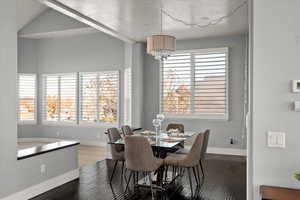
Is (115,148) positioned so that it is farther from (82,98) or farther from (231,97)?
(82,98)

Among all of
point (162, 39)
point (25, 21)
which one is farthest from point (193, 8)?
point (25, 21)

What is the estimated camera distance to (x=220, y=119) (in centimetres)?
672

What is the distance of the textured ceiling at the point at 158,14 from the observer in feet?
14.2

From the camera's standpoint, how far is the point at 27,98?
8859mm

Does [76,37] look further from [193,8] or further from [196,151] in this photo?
[196,151]

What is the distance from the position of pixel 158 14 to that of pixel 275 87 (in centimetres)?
349

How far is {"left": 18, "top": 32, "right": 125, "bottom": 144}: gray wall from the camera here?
26.1 feet

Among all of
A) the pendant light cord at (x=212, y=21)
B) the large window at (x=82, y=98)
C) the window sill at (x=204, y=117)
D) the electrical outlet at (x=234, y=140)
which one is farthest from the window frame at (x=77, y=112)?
the electrical outlet at (x=234, y=140)

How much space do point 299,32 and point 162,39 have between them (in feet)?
8.67

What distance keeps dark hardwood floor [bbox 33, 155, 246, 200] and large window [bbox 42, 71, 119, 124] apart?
2.96 m

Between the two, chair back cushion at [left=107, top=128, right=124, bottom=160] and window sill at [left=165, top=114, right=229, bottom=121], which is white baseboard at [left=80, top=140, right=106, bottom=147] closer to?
window sill at [left=165, top=114, right=229, bottom=121]

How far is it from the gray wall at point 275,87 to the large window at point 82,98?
626 centimetres

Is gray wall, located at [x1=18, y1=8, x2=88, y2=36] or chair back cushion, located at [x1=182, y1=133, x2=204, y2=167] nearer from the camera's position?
chair back cushion, located at [x1=182, y1=133, x2=204, y2=167]

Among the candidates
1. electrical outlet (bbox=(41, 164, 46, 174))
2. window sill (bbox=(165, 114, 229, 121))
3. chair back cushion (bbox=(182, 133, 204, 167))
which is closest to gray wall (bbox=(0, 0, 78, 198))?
electrical outlet (bbox=(41, 164, 46, 174))
